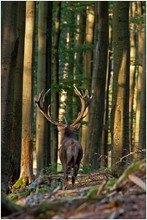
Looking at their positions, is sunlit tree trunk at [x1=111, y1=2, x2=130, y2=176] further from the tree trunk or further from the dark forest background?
the tree trunk

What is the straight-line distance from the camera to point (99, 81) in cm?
2050

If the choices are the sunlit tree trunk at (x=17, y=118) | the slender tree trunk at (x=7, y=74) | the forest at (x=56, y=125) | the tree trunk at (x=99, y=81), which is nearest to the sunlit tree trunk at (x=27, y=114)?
the forest at (x=56, y=125)

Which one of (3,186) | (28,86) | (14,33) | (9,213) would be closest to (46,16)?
(28,86)

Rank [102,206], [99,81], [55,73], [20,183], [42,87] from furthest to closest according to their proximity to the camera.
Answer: [55,73], [99,81], [42,87], [20,183], [102,206]

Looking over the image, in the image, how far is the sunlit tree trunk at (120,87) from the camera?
559 inches

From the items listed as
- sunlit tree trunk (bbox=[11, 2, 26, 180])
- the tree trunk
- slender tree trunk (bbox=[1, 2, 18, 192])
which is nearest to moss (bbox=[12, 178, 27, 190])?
sunlit tree trunk (bbox=[11, 2, 26, 180])

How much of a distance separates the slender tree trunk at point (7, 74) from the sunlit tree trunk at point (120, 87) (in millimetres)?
3216

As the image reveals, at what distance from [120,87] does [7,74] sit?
3.72 metres

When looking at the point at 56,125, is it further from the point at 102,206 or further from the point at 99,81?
the point at 102,206

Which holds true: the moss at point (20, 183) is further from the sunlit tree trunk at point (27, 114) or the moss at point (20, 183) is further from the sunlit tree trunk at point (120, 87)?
the sunlit tree trunk at point (120, 87)

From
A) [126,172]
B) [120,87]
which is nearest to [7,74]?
[120,87]

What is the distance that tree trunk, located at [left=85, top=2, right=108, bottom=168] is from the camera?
65.4 ft

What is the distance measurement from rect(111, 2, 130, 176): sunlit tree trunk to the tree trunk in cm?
489

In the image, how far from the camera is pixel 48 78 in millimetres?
20000
